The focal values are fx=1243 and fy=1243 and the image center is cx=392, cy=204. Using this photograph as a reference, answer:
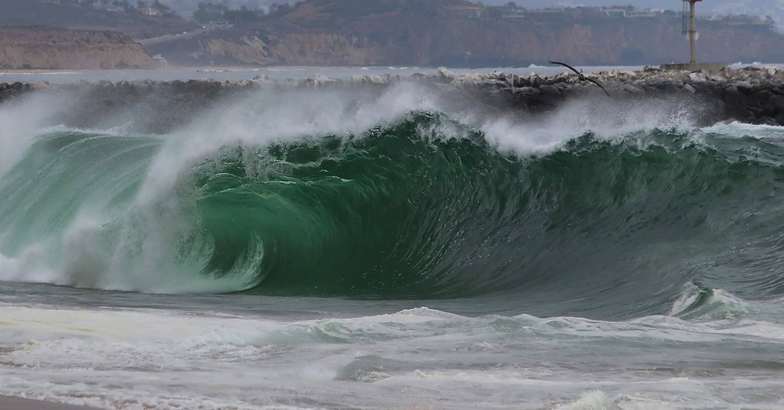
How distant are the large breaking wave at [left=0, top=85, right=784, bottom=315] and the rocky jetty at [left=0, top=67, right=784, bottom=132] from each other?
804cm

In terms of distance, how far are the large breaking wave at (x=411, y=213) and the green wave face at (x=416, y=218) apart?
0.03 metres

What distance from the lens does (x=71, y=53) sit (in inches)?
5497

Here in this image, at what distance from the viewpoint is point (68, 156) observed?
17141mm

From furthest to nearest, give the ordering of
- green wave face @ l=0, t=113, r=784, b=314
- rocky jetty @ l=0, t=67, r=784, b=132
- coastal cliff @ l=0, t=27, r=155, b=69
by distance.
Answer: coastal cliff @ l=0, t=27, r=155, b=69 → rocky jetty @ l=0, t=67, r=784, b=132 → green wave face @ l=0, t=113, r=784, b=314

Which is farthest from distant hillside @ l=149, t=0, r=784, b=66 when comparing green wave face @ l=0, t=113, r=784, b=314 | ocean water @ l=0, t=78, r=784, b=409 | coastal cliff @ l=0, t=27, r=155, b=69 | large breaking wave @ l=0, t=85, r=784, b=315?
green wave face @ l=0, t=113, r=784, b=314

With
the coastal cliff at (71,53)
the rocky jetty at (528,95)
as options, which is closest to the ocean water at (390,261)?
the rocky jetty at (528,95)

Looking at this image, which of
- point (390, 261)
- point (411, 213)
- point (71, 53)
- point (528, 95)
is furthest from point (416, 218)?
point (71, 53)

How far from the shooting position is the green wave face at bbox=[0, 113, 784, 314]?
11.8 meters

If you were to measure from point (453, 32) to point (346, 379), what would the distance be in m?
172

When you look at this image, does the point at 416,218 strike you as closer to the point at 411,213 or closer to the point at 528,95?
the point at 411,213

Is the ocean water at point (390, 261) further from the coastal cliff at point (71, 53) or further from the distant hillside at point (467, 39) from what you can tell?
the distant hillside at point (467, 39)

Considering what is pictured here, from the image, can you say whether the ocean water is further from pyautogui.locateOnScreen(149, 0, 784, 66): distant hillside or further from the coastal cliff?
pyautogui.locateOnScreen(149, 0, 784, 66): distant hillside

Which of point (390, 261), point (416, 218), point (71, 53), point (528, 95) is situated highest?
point (71, 53)

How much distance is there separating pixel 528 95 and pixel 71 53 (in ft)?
381
